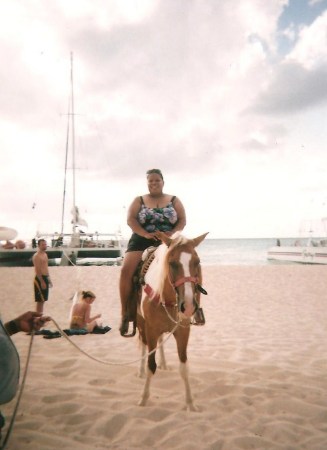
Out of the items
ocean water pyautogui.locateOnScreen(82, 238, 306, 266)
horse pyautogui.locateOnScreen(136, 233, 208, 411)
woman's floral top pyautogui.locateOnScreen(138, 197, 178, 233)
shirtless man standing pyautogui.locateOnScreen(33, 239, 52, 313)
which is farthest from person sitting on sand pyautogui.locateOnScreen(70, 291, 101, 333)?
ocean water pyautogui.locateOnScreen(82, 238, 306, 266)

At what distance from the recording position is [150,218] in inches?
181

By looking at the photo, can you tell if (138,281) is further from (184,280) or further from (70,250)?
(70,250)

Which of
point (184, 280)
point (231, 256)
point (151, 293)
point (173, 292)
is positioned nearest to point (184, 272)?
point (184, 280)

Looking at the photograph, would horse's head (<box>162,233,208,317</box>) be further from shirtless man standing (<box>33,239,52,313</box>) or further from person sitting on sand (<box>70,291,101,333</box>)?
shirtless man standing (<box>33,239,52,313</box>)

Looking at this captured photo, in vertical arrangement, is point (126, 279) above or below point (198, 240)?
below

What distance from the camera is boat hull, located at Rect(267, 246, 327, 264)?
38.1m

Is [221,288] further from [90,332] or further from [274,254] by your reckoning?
[274,254]

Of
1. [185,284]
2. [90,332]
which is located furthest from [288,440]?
[90,332]

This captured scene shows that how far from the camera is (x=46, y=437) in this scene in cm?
313

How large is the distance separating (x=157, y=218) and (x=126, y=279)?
958mm

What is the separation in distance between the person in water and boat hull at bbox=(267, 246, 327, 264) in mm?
36805

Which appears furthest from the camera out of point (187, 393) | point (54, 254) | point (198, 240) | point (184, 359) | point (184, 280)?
point (54, 254)

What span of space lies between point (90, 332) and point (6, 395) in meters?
5.56

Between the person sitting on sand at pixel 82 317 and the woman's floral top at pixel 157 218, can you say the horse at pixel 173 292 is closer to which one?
the woman's floral top at pixel 157 218
